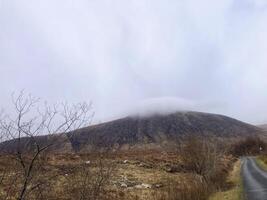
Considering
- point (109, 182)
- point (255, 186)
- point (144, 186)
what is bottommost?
point (255, 186)

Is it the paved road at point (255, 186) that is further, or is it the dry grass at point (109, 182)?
the paved road at point (255, 186)

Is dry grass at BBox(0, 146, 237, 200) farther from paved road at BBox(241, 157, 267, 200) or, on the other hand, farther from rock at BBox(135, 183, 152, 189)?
paved road at BBox(241, 157, 267, 200)

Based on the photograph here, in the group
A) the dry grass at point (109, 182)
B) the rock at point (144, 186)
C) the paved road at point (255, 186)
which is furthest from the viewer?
the rock at point (144, 186)

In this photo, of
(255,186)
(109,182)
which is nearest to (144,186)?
(109,182)

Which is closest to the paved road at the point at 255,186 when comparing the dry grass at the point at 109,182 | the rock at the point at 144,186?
the dry grass at the point at 109,182

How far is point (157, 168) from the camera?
51688 millimetres

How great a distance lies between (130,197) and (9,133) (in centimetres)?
1791

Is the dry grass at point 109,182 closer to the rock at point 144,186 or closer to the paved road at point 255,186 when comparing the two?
the rock at point 144,186

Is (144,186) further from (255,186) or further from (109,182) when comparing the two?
(255,186)

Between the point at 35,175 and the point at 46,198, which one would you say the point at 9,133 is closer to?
the point at 35,175

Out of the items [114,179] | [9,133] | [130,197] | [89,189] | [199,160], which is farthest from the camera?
[199,160]

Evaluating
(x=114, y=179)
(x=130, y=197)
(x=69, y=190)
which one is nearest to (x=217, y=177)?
(x=114, y=179)

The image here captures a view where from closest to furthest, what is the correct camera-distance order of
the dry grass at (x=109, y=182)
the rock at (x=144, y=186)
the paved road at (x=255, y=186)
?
the dry grass at (x=109, y=182)
the paved road at (x=255, y=186)
the rock at (x=144, y=186)

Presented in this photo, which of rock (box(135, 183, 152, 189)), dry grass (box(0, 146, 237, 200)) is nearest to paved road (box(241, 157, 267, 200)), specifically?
dry grass (box(0, 146, 237, 200))
